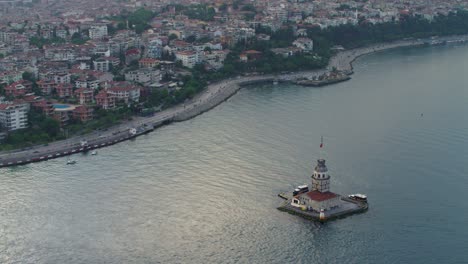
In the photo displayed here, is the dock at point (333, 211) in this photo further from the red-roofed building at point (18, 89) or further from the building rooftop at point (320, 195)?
the red-roofed building at point (18, 89)

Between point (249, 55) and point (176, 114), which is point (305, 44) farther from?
point (176, 114)

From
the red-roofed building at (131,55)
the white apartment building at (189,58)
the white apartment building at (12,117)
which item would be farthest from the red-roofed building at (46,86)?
the white apartment building at (189,58)

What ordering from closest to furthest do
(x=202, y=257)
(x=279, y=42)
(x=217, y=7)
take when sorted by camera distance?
(x=202, y=257) → (x=279, y=42) → (x=217, y=7)

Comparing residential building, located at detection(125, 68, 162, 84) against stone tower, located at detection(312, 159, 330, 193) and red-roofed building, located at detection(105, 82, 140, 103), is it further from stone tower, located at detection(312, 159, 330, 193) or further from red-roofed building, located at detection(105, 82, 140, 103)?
stone tower, located at detection(312, 159, 330, 193)

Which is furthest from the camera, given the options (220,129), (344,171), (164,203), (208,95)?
(208,95)

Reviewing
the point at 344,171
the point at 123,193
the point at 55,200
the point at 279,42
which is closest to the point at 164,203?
the point at 123,193

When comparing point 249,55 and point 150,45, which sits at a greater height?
point 150,45

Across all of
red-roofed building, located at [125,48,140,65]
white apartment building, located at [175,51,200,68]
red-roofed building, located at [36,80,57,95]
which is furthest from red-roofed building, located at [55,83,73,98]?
white apartment building, located at [175,51,200,68]

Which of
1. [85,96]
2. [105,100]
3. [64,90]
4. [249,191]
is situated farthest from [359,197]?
[64,90]

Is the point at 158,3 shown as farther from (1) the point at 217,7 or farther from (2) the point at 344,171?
(2) the point at 344,171
